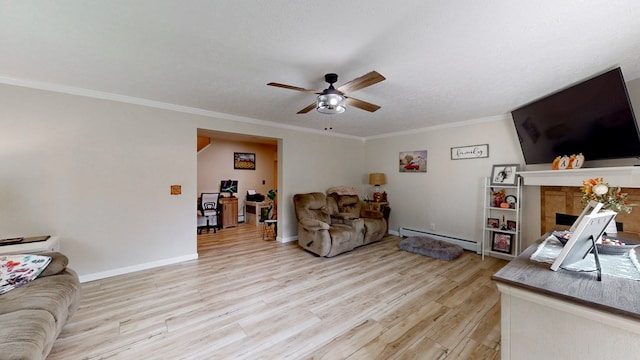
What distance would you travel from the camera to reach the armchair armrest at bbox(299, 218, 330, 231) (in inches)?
151

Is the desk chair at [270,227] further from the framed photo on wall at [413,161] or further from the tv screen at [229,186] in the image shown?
the framed photo on wall at [413,161]

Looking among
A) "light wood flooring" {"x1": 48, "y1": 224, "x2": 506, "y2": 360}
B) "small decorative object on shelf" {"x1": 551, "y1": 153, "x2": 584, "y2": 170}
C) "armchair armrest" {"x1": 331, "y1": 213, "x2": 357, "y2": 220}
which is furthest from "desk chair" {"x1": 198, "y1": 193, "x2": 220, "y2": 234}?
"small decorative object on shelf" {"x1": 551, "y1": 153, "x2": 584, "y2": 170}

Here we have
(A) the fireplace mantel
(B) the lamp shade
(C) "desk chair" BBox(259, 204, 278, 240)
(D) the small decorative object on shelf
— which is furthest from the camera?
(B) the lamp shade

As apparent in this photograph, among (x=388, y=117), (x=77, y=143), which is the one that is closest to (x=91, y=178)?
(x=77, y=143)

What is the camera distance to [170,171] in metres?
3.51

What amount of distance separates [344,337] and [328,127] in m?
3.80

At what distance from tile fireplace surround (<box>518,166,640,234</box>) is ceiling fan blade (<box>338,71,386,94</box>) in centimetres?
270

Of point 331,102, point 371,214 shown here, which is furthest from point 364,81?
point 371,214

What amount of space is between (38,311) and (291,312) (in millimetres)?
1803

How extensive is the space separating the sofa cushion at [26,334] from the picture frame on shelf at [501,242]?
5.21m

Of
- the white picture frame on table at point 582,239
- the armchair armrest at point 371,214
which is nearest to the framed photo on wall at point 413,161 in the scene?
the armchair armrest at point 371,214

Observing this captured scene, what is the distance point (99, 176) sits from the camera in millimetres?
3020

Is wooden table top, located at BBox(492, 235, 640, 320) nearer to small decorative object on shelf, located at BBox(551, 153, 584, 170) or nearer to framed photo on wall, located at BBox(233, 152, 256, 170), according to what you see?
small decorative object on shelf, located at BBox(551, 153, 584, 170)

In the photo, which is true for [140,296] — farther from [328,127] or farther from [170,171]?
[328,127]
